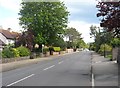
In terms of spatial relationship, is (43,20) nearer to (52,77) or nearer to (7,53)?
(7,53)

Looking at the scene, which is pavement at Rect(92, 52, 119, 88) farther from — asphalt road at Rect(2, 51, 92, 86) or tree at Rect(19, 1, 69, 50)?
tree at Rect(19, 1, 69, 50)

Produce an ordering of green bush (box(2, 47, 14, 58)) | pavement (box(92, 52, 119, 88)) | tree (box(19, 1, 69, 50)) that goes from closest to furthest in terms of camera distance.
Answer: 1. pavement (box(92, 52, 119, 88))
2. green bush (box(2, 47, 14, 58))
3. tree (box(19, 1, 69, 50))

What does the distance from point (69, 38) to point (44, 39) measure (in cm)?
10707

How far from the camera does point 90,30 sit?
12544cm

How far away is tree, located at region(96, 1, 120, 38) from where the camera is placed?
2167 cm

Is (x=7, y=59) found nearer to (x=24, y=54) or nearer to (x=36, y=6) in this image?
(x=24, y=54)

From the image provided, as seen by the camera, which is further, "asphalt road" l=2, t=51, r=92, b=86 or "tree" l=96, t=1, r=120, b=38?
"tree" l=96, t=1, r=120, b=38

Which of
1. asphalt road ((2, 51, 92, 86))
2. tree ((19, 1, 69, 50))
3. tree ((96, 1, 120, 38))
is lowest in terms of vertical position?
asphalt road ((2, 51, 92, 86))

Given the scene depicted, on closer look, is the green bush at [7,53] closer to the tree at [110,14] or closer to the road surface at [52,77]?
the road surface at [52,77]

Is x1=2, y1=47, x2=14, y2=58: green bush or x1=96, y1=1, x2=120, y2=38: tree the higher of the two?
x1=96, y1=1, x2=120, y2=38: tree

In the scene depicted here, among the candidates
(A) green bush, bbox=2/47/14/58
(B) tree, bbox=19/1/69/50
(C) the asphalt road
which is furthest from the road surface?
→ (B) tree, bbox=19/1/69/50

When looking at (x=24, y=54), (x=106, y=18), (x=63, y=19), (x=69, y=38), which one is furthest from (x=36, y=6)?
(x=69, y=38)

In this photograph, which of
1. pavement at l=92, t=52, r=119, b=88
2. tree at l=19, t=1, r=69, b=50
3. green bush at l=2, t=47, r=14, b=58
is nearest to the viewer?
pavement at l=92, t=52, r=119, b=88

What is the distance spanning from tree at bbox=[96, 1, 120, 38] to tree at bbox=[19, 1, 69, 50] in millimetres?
44950
